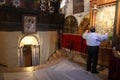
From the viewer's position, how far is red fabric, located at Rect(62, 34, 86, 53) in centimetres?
680

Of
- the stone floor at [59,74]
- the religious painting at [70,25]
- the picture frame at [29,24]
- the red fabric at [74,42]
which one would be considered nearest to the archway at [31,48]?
the picture frame at [29,24]

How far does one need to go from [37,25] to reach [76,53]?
3126mm

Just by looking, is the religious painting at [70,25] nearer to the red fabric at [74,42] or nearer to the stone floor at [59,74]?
the red fabric at [74,42]

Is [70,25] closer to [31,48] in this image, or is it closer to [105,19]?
[105,19]

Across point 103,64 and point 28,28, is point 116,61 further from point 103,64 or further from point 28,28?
point 28,28

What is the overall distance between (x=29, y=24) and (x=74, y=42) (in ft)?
9.59

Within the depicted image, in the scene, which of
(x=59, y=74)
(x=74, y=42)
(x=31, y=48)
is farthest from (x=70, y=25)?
(x=59, y=74)

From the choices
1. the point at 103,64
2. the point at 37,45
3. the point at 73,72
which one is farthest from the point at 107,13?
the point at 37,45

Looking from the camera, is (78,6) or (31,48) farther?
(31,48)

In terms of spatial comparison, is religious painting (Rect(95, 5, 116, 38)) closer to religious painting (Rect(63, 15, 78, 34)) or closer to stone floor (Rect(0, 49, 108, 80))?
stone floor (Rect(0, 49, 108, 80))

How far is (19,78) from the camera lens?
4.27 metres

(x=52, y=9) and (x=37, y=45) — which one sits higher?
(x=52, y=9)

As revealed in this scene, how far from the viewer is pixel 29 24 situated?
8.50m

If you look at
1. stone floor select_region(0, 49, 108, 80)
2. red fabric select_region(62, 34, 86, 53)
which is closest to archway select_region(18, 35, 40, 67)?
red fabric select_region(62, 34, 86, 53)
